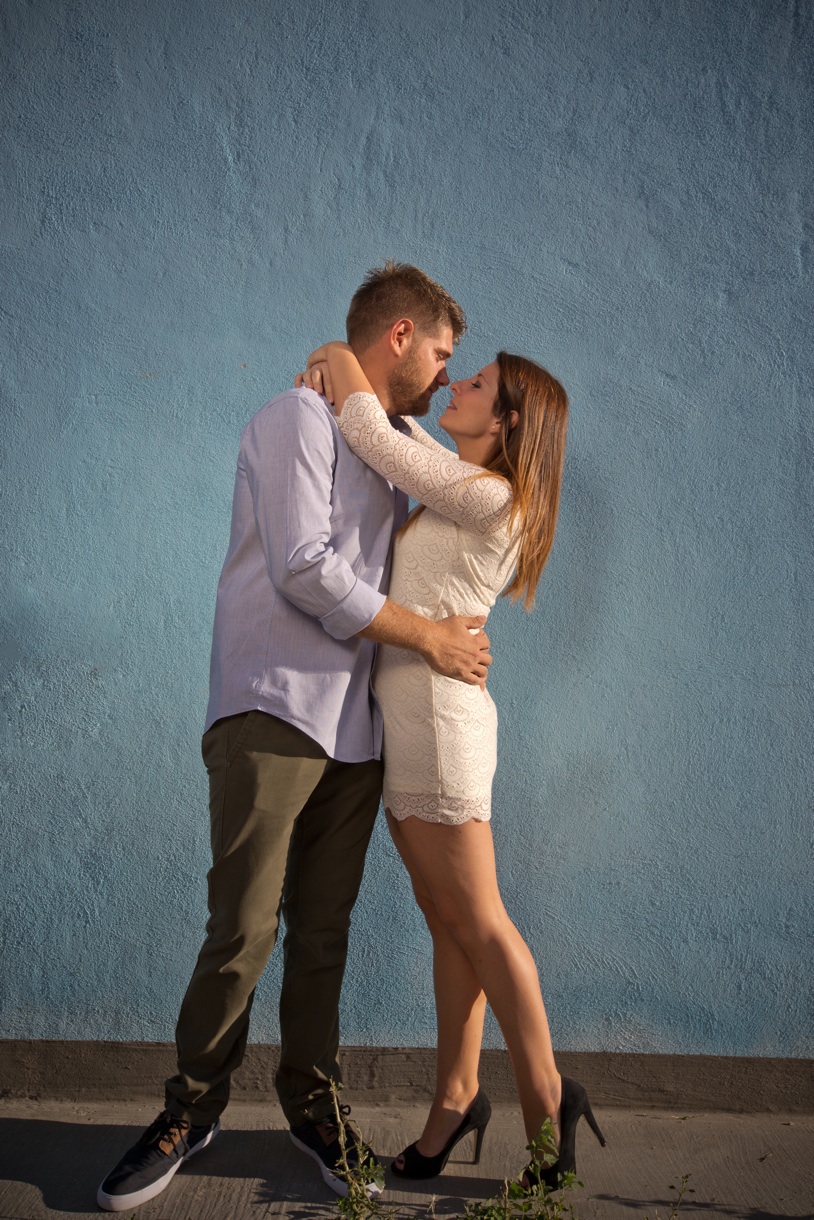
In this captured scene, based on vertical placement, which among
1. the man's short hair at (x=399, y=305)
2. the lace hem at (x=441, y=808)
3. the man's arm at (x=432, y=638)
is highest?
the man's short hair at (x=399, y=305)

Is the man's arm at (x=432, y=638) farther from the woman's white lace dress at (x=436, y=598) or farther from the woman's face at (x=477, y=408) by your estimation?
the woman's face at (x=477, y=408)

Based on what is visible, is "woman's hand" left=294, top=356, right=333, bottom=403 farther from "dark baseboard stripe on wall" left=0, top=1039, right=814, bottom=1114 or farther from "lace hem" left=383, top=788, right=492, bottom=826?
"dark baseboard stripe on wall" left=0, top=1039, right=814, bottom=1114

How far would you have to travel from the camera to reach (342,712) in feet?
6.68

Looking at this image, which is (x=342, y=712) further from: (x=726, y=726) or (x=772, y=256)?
(x=772, y=256)

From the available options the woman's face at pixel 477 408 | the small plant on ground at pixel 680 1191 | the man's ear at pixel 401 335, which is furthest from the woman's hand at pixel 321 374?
the small plant on ground at pixel 680 1191

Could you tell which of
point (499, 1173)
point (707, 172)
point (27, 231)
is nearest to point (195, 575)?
point (27, 231)

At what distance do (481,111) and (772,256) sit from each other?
0.89 metres

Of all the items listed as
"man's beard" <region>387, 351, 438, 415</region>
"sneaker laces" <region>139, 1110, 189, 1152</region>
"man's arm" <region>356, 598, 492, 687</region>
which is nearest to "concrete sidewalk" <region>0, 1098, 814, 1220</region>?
"sneaker laces" <region>139, 1110, 189, 1152</region>

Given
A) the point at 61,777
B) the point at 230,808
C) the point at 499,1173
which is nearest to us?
the point at 230,808

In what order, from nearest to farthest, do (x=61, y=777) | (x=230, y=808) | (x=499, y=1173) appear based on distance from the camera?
1. (x=230, y=808)
2. (x=499, y=1173)
3. (x=61, y=777)

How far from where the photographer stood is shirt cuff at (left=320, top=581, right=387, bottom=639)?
1.91 metres

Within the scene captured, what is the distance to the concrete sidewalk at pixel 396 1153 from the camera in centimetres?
196

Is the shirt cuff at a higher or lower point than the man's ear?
lower

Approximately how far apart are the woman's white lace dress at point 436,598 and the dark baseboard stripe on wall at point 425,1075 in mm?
889
